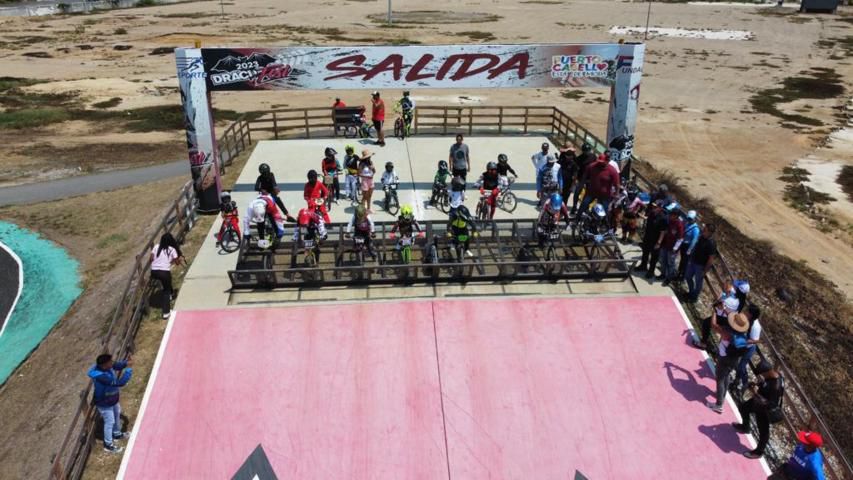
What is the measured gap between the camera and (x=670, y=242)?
460 inches

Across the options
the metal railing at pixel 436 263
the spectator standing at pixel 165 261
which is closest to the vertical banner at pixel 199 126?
the metal railing at pixel 436 263

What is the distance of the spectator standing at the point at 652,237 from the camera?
11703 mm

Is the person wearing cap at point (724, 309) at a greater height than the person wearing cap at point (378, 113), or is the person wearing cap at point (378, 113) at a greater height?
the person wearing cap at point (378, 113)

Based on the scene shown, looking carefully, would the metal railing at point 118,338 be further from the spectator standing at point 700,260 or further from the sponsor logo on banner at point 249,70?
the spectator standing at point 700,260

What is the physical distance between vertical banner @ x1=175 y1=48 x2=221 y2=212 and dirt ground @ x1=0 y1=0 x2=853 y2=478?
114 inches

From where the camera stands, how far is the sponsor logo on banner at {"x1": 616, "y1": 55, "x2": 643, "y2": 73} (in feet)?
50.4

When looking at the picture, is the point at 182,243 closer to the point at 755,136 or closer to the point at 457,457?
the point at 457,457

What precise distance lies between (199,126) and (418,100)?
22.1 metres

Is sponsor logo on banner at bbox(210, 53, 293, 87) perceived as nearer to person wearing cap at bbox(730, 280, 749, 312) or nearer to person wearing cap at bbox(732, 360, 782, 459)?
person wearing cap at bbox(730, 280, 749, 312)

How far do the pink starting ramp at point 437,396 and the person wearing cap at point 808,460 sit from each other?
122 cm

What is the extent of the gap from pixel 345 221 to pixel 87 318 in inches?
249

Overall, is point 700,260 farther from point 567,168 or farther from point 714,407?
point 567,168

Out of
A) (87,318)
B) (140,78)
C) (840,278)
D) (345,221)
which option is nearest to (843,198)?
(840,278)

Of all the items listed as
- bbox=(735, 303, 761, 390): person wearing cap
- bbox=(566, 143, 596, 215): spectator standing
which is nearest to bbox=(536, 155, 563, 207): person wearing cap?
bbox=(566, 143, 596, 215): spectator standing
